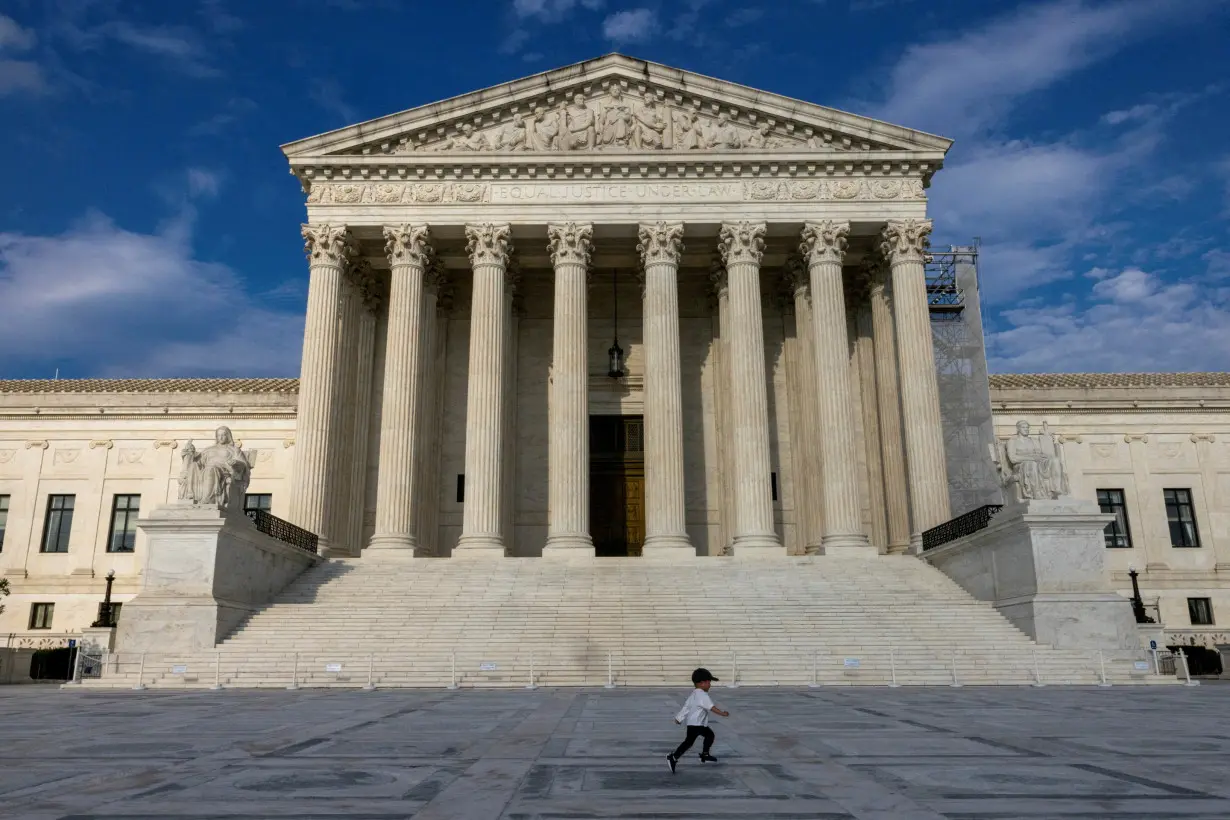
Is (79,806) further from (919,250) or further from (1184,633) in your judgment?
(1184,633)

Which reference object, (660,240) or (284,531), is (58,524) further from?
(660,240)

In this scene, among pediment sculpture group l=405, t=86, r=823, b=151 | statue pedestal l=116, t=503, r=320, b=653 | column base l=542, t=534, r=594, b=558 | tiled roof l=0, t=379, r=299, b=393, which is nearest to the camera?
statue pedestal l=116, t=503, r=320, b=653

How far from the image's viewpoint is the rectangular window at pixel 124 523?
39.8 meters

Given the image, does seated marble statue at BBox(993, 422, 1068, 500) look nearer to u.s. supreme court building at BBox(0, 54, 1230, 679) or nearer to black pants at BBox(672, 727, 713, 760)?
u.s. supreme court building at BBox(0, 54, 1230, 679)

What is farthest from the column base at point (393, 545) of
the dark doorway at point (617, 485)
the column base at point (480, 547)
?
the dark doorway at point (617, 485)

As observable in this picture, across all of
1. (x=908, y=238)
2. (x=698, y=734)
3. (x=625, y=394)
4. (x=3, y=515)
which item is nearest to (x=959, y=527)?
(x=908, y=238)

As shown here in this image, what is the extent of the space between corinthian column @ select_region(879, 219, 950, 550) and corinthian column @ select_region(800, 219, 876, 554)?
1804 mm

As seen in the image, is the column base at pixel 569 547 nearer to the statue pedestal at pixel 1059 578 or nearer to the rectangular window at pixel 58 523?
the statue pedestal at pixel 1059 578

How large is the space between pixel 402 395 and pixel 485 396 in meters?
2.81

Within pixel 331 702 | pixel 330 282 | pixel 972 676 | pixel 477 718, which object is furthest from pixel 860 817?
pixel 330 282

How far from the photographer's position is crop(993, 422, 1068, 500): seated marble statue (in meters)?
23.3

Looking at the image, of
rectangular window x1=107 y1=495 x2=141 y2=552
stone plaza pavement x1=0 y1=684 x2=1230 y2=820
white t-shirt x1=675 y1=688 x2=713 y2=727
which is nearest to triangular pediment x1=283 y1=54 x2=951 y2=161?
rectangular window x1=107 y1=495 x2=141 y2=552

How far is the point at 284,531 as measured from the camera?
26.9m

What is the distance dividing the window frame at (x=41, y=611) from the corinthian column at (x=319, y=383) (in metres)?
16.9
